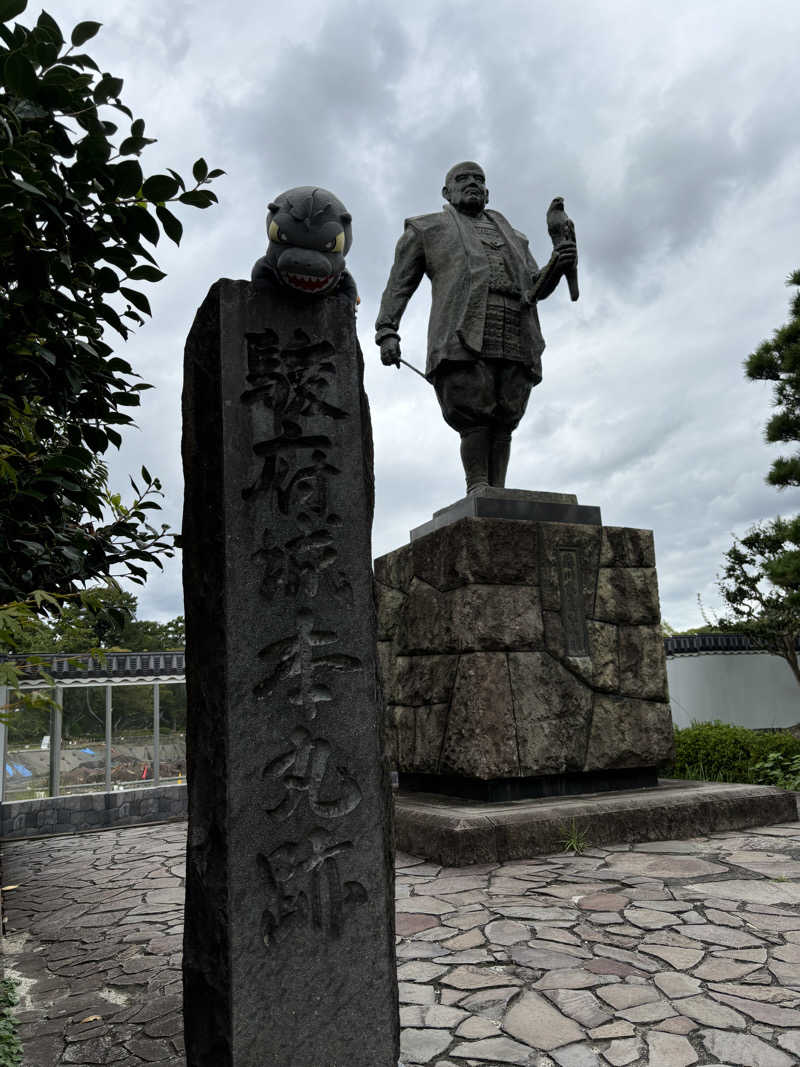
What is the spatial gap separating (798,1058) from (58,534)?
8.16 feet

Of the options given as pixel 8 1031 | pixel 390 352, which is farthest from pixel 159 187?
pixel 390 352

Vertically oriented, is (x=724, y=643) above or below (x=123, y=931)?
above

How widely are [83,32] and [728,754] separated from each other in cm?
660

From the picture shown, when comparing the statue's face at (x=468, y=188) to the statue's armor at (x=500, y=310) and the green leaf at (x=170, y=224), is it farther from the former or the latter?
the green leaf at (x=170, y=224)

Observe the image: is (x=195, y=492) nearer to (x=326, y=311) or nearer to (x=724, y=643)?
(x=326, y=311)

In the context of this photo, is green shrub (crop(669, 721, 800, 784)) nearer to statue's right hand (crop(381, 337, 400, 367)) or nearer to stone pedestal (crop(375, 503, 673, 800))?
stone pedestal (crop(375, 503, 673, 800))

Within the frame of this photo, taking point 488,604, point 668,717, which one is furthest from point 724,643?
point 488,604

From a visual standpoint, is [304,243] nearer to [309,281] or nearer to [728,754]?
[309,281]

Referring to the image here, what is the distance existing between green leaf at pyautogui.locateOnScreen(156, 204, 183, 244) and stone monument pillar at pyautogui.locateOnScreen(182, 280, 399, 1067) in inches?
11.9

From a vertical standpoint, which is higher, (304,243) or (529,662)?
(304,243)

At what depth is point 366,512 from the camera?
2178 mm

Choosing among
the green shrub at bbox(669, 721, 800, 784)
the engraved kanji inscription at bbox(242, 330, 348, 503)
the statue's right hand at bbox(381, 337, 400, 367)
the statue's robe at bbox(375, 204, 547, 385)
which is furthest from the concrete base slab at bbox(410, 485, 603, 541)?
the engraved kanji inscription at bbox(242, 330, 348, 503)

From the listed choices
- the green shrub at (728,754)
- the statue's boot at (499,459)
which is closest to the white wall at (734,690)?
the green shrub at (728,754)

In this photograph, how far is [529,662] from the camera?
188 inches
